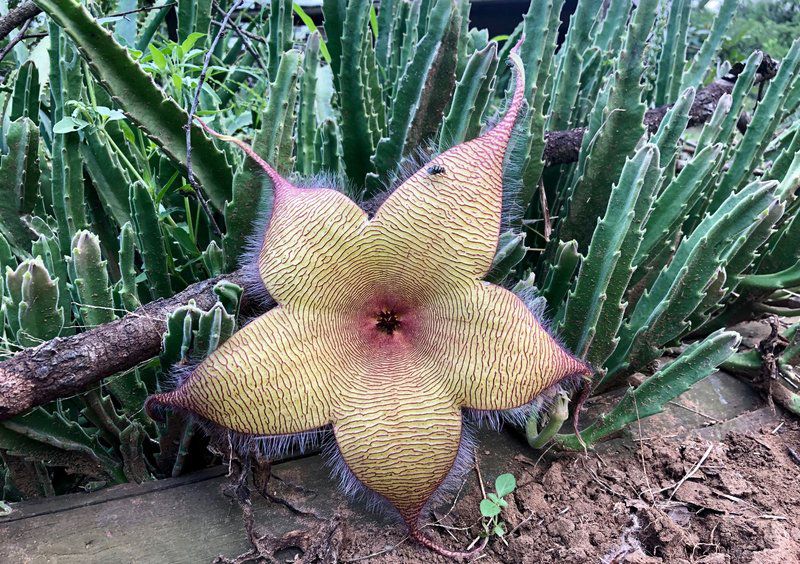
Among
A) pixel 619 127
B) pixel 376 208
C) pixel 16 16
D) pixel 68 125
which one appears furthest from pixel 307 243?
pixel 16 16

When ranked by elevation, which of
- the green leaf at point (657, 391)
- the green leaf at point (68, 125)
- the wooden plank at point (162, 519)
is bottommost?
the wooden plank at point (162, 519)

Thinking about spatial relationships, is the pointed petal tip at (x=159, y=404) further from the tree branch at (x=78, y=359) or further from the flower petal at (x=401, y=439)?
the flower petal at (x=401, y=439)

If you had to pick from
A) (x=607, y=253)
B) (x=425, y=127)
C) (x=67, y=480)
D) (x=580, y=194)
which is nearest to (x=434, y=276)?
(x=607, y=253)

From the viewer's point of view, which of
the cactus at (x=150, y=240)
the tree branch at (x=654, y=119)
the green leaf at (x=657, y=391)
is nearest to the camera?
the green leaf at (x=657, y=391)

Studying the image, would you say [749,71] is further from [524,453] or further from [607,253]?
[524,453]

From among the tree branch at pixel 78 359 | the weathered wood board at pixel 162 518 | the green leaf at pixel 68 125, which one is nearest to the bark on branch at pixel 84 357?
the tree branch at pixel 78 359

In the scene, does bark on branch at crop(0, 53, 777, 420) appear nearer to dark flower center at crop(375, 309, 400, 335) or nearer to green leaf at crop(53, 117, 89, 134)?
dark flower center at crop(375, 309, 400, 335)

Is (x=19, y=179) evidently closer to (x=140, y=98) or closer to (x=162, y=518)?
(x=140, y=98)
